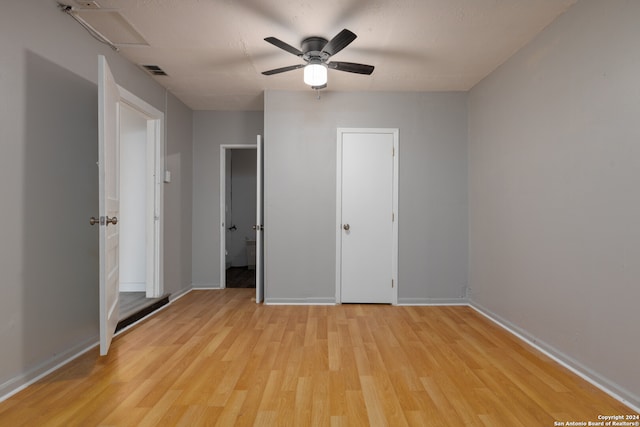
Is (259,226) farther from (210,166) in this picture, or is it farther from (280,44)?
(280,44)

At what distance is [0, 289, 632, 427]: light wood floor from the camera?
164 cm

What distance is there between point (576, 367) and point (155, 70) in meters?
4.46

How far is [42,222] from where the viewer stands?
2049mm

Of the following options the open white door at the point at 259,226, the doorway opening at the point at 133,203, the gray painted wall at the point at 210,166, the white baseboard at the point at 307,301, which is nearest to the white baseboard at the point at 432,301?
the white baseboard at the point at 307,301

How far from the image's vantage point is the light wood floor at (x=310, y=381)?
164cm

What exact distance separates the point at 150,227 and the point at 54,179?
4.89 ft

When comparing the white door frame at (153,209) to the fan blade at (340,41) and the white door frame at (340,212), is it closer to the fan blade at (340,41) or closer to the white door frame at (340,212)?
the white door frame at (340,212)

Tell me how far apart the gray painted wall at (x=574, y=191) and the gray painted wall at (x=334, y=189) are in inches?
21.8

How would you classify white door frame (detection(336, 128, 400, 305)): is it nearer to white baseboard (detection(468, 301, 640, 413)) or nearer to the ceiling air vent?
white baseboard (detection(468, 301, 640, 413))

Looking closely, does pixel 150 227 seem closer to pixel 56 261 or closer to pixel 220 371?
pixel 56 261

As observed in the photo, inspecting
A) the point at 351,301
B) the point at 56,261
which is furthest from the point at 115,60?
the point at 351,301

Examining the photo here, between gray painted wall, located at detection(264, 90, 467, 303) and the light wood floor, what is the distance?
28.7 inches

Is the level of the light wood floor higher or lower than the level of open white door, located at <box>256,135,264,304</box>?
lower

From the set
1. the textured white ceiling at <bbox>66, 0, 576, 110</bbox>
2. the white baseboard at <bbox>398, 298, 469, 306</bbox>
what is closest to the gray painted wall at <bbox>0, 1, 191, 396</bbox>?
the textured white ceiling at <bbox>66, 0, 576, 110</bbox>
